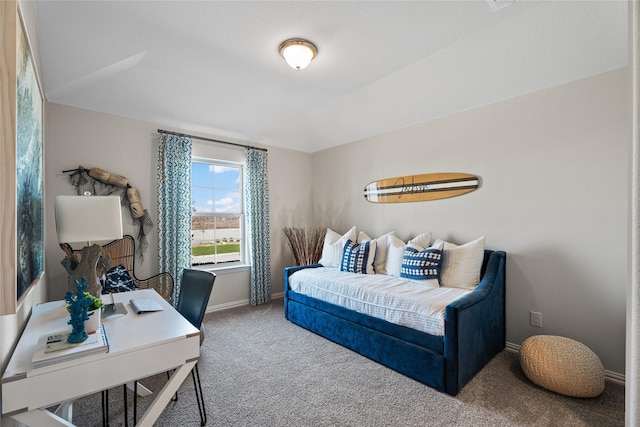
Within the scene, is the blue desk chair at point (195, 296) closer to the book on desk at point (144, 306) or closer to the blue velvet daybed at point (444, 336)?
the book on desk at point (144, 306)

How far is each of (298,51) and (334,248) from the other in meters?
2.47

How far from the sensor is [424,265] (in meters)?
3.01

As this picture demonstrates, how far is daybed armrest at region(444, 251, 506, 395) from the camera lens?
7.13 ft

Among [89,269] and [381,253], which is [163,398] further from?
[381,253]

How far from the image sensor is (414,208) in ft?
12.3

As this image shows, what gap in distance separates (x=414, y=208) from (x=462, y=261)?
1.00 metres

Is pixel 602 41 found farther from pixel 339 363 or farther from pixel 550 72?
Result: pixel 339 363

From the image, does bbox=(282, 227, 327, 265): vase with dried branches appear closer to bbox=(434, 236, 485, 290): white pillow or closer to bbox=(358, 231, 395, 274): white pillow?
bbox=(358, 231, 395, 274): white pillow

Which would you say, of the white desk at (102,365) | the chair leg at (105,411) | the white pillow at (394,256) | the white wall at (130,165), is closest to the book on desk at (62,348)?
the white desk at (102,365)

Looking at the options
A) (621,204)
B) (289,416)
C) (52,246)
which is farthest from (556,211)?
(52,246)

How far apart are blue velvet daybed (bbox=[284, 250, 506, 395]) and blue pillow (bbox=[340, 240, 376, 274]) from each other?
62 centimetres

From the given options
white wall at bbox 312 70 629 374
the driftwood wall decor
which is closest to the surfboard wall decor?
white wall at bbox 312 70 629 374

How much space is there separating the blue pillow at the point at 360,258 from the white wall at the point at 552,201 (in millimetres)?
655

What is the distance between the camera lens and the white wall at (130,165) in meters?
3.06
